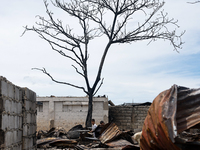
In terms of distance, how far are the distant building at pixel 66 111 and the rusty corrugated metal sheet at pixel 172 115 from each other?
1348cm

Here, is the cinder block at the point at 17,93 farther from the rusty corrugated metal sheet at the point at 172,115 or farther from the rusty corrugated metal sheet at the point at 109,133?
the rusty corrugated metal sheet at the point at 109,133

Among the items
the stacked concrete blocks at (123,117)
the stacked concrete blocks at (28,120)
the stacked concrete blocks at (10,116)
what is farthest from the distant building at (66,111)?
the stacked concrete blocks at (10,116)

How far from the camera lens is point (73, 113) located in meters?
18.1

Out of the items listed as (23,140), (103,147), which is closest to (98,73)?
(103,147)

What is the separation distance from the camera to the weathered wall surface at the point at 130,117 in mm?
17181

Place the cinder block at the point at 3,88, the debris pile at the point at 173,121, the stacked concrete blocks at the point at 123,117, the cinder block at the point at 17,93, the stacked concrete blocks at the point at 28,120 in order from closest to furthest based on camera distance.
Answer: the debris pile at the point at 173,121 < the cinder block at the point at 3,88 < the cinder block at the point at 17,93 < the stacked concrete blocks at the point at 28,120 < the stacked concrete blocks at the point at 123,117

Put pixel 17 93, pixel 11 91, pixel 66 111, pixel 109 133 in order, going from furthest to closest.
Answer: pixel 66 111 < pixel 109 133 < pixel 17 93 < pixel 11 91

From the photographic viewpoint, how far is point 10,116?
5441 mm

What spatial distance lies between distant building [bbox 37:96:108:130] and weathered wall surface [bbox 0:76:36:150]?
10.9m

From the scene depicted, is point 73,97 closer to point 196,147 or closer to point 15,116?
point 15,116

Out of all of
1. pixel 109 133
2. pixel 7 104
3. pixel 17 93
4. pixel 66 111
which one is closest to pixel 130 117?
pixel 66 111

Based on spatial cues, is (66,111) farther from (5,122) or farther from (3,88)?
(3,88)

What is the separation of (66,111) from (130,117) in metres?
4.19

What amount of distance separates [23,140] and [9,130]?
4.73 ft
